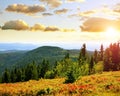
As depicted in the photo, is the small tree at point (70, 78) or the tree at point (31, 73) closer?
the small tree at point (70, 78)

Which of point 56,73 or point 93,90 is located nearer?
point 93,90

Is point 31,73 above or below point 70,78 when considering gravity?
below

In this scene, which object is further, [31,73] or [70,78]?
[31,73]

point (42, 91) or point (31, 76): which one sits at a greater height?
point (42, 91)

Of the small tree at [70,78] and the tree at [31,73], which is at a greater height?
the small tree at [70,78]

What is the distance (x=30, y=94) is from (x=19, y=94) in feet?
3.72

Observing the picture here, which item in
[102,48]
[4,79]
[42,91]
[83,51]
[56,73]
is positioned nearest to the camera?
[42,91]

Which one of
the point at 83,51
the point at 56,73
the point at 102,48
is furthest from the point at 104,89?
the point at 102,48

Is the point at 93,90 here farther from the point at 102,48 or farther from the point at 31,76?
the point at 102,48

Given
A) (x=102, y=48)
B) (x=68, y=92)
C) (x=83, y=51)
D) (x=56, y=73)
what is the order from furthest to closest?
(x=102, y=48) → (x=83, y=51) → (x=56, y=73) → (x=68, y=92)

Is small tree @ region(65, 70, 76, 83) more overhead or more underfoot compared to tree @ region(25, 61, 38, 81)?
more overhead

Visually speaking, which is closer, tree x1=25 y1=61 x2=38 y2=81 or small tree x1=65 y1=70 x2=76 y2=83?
small tree x1=65 y1=70 x2=76 y2=83

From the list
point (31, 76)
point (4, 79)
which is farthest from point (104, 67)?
point (4, 79)

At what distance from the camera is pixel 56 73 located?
10569 centimetres
